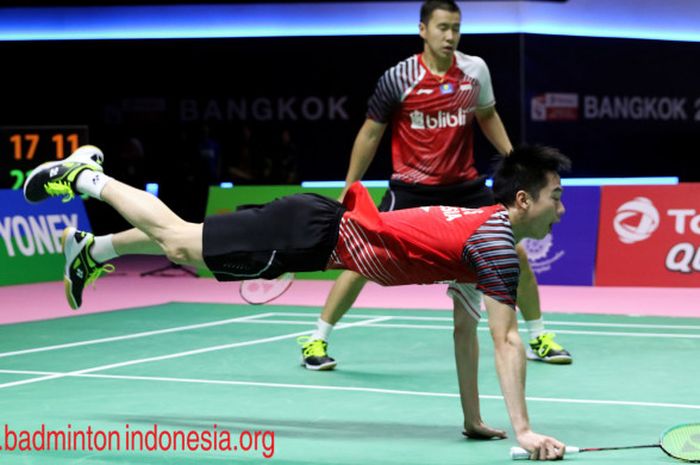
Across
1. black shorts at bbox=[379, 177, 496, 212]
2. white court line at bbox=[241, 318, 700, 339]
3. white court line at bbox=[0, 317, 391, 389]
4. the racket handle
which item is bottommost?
white court line at bbox=[241, 318, 700, 339]

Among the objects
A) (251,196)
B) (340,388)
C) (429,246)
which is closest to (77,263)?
(340,388)

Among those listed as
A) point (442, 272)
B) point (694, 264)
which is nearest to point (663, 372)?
point (442, 272)

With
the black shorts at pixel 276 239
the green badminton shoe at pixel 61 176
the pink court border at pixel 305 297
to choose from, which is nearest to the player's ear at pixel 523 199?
the black shorts at pixel 276 239

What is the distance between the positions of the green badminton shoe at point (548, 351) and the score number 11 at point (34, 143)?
251 inches

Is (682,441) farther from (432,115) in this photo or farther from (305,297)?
(305,297)

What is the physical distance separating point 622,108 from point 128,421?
13.5 m

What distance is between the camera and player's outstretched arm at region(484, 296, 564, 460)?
14.3 ft

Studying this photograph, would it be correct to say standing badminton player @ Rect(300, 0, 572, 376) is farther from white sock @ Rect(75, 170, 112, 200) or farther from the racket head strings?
the racket head strings

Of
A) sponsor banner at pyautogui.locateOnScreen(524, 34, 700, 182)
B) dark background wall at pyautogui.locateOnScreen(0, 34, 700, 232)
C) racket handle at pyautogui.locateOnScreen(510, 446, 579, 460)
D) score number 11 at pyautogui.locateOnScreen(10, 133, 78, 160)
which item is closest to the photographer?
racket handle at pyautogui.locateOnScreen(510, 446, 579, 460)

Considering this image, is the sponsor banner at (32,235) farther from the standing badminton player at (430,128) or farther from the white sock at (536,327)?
the white sock at (536,327)

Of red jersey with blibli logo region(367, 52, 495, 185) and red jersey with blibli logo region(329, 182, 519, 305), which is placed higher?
red jersey with blibli logo region(367, 52, 495, 185)

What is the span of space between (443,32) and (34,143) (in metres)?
6.47

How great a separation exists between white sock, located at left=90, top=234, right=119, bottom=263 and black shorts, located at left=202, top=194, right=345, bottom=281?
628 millimetres

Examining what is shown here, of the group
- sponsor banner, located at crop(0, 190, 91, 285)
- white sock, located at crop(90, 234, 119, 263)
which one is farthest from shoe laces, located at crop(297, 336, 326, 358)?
sponsor banner, located at crop(0, 190, 91, 285)
